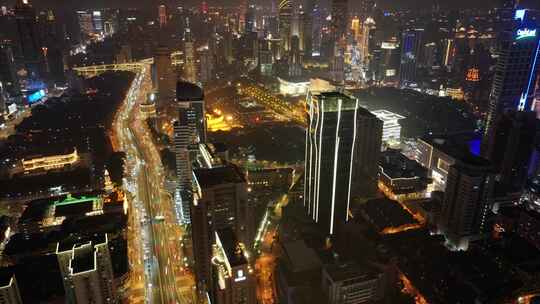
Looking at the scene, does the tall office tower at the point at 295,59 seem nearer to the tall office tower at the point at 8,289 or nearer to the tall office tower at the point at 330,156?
the tall office tower at the point at 330,156

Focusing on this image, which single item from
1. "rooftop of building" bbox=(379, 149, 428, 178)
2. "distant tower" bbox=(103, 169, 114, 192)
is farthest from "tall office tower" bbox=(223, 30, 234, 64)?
"distant tower" bbox=(103, 169, 114, 192)

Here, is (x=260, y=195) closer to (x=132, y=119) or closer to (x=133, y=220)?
(x=133, y=220)

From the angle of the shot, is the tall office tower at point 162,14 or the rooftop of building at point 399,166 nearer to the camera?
the rooftop of building at point 399,166

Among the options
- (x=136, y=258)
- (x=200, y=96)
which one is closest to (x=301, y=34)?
(x=200, y=96)

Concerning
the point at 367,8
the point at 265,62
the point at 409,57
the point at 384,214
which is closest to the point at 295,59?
the point at 265,62

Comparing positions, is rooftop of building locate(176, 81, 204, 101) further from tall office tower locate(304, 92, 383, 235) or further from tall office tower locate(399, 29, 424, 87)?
tall office tower locate(399, 29, 424, 87)

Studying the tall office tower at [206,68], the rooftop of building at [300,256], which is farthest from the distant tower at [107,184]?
the tall office tower at [206,68]
